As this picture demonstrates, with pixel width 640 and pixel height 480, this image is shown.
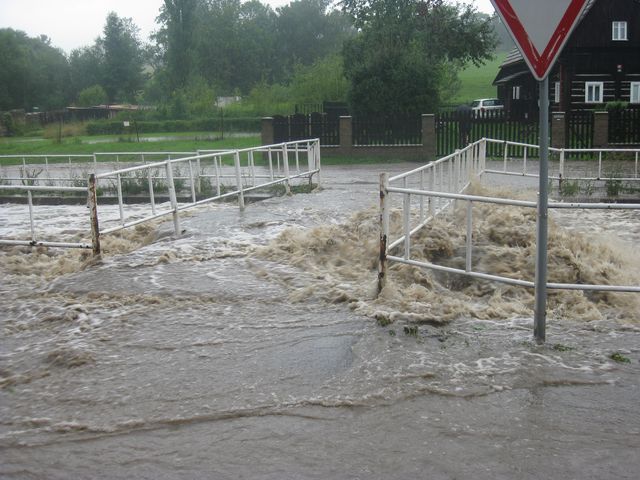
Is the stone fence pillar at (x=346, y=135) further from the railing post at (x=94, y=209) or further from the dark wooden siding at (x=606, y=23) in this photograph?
the railing post at (x=94, y=209)

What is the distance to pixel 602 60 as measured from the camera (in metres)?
40.2

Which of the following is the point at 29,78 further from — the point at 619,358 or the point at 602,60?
the point at 619,358

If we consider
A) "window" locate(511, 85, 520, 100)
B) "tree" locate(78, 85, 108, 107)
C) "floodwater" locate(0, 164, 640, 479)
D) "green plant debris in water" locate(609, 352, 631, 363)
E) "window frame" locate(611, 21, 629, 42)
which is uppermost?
"window frame" locate(611, 21, 629, 42)

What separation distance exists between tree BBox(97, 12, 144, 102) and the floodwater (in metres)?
83.6

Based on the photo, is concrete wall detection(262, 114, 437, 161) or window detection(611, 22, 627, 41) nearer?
concrete wall detection(262, 114, 437, 161)

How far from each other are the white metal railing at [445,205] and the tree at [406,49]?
58.6ft

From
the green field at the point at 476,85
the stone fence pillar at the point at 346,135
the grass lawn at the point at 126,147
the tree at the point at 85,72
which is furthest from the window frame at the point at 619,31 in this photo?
the tree at the point at 85,72

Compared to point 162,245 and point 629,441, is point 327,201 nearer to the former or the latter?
point 162,245

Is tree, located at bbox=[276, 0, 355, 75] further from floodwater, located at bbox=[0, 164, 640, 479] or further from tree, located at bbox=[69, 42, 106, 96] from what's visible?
floodwater, located at bbox=[0, 164, 640, 479]

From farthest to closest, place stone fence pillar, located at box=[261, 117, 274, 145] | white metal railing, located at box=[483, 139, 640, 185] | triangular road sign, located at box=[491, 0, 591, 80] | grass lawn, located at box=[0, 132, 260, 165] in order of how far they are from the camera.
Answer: grass lawn, located at box=[0, 132, 260, 165] → stone fence pillar, located at box=[261, 117, 274, 145] → white metal railing, located at box=[483, 139, 640, 185] → triangular road sign, located at box=[491, 0, 591, 80]

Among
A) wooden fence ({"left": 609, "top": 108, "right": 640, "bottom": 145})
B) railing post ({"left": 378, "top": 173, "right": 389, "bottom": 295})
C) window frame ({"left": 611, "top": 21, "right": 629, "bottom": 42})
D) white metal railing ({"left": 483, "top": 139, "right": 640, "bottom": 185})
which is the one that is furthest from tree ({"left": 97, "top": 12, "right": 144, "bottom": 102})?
railing post ({"left": 378, "top": 173, "right": 389, "bottom": 295})

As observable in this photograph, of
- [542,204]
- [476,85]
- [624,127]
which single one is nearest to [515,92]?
[624,127]

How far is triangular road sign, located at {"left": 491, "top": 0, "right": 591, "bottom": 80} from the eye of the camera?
533cm

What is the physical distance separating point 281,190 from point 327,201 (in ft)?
6.54
